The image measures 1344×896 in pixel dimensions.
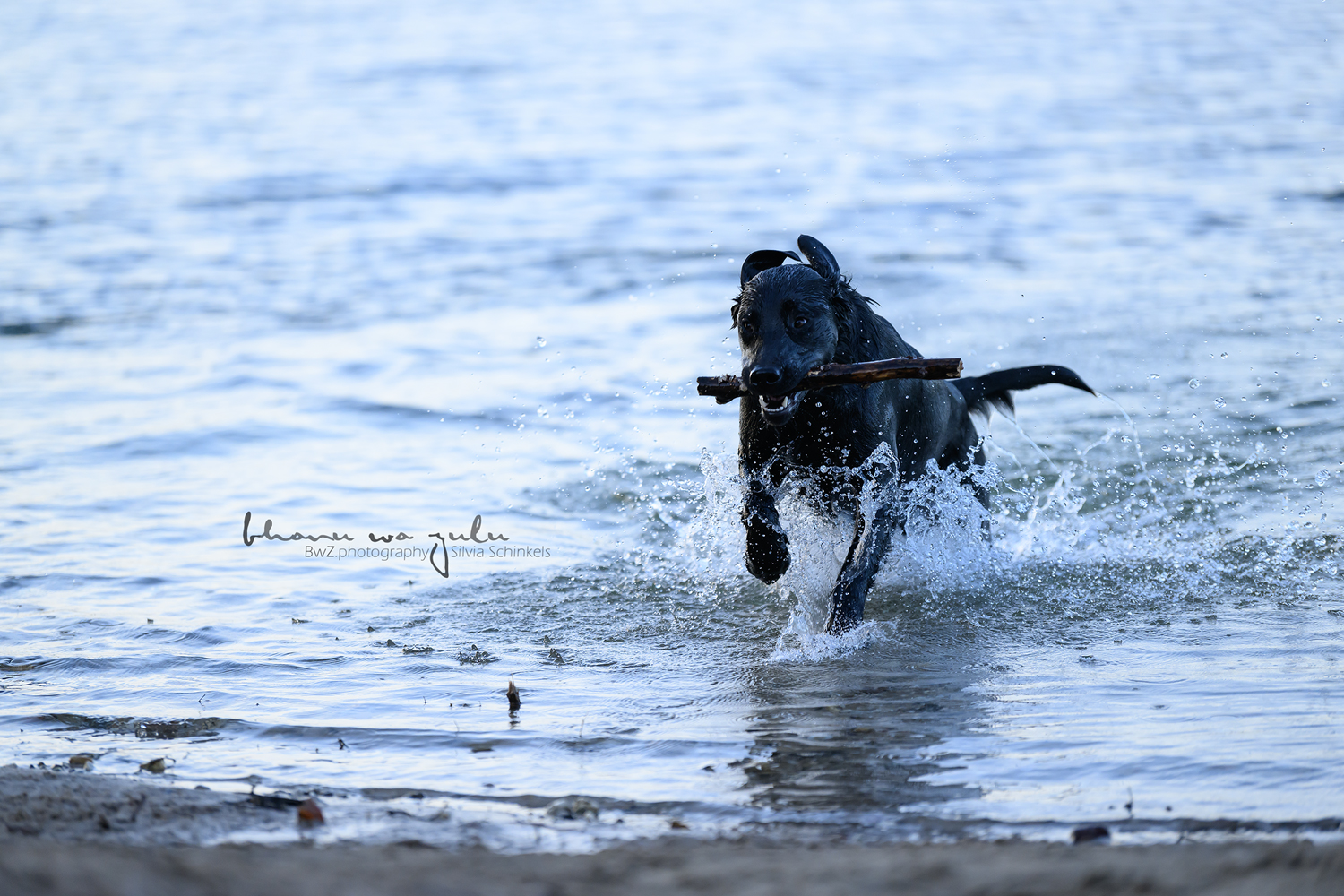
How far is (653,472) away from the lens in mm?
8727

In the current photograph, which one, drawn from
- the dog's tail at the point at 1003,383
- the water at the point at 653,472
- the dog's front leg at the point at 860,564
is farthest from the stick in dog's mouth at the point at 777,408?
the dog's tail at the point at 1003,383

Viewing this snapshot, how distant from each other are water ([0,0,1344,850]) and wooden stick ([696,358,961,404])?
1077 mm

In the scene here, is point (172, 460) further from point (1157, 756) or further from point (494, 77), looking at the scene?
point (494, 77)

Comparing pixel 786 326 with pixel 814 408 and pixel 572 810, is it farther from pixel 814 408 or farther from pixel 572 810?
pixel 572 810

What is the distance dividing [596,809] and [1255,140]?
54.8 feet

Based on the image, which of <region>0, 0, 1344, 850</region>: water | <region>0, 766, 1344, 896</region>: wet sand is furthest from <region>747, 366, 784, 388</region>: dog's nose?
<region>0, 766, 1344, 896</region>: wet sand

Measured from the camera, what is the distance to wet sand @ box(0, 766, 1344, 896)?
3.09m

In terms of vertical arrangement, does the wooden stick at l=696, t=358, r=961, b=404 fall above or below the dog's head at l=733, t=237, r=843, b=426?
below

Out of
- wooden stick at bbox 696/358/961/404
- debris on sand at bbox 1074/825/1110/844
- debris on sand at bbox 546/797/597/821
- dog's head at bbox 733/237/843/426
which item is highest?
dog's head at bbox 733/237/843/426

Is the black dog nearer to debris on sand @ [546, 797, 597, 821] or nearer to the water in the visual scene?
the water

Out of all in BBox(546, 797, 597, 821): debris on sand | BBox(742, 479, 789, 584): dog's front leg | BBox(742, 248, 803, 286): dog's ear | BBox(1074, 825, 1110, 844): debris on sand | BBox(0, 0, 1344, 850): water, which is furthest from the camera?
BBox(742, 479, 789, 584): dog's front leg

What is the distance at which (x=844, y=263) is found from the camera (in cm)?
1341

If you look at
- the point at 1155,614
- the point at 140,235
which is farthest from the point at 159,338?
the point at 1155,614

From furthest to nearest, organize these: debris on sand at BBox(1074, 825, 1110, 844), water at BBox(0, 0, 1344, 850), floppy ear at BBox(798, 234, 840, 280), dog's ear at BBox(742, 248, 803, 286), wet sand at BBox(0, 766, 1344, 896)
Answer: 1. dog's ear at BBox(742, 248, 803, 286)
2. floppy ear at BBox(798, 234, 840, 280)
3. water at BBox(0, 0, 1344, 850)
4. debris on sand at BBox(1074, 825, 1110, 844)
5. wet sand at BBox(0, 766, 1344, 896)
